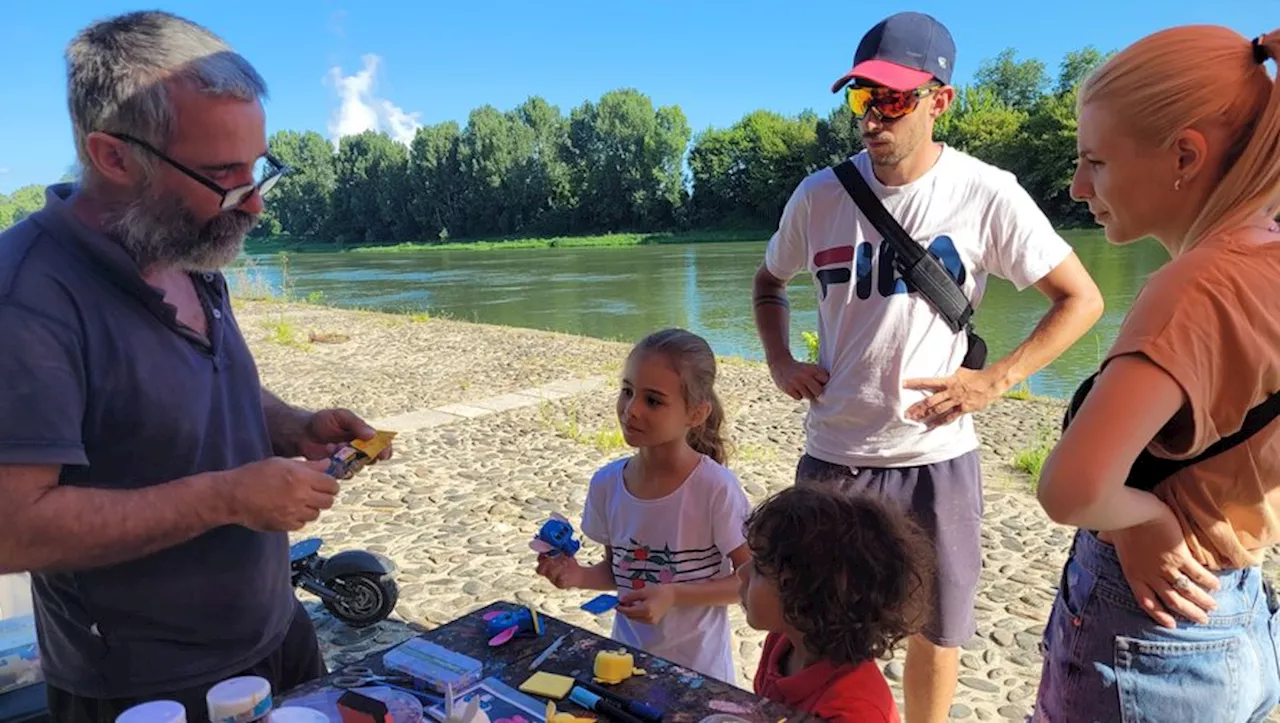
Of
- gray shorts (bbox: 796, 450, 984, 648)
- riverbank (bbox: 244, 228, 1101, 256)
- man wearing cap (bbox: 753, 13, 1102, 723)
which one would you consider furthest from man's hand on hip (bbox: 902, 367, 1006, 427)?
riverbank (bbox: 244, 228, 1101, 256)

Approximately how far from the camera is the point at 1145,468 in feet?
5.13

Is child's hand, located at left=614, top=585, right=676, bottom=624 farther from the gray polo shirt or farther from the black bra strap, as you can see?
the black bra strap

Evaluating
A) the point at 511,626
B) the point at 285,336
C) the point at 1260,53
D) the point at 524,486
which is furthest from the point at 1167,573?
the point at 285,336

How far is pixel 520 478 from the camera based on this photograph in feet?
22.6

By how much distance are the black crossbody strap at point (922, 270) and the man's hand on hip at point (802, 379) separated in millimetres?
458

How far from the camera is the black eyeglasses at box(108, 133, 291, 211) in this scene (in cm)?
191

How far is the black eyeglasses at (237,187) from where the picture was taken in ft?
6.25

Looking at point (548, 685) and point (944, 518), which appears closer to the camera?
point (548, 685)

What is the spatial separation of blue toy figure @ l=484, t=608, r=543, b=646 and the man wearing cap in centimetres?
114

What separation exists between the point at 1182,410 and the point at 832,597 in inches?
30.7

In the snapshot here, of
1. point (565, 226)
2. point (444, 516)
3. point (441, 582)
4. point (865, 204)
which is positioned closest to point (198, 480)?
point (865, 204)

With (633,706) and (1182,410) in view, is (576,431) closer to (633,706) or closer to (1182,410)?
(633,706)

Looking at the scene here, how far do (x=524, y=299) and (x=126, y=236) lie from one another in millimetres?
23831

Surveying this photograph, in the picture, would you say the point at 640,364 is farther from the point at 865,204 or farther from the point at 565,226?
the point at 565,226
